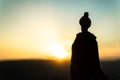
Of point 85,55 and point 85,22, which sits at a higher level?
point 85,22

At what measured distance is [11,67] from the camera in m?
146

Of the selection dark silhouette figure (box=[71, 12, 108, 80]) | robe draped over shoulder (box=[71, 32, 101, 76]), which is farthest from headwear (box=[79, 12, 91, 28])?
robe draped over shoulder (box=[71, 32, 101, 76])

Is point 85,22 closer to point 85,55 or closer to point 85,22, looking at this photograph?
point 85,22

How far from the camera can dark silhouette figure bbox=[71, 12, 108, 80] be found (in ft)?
41.2

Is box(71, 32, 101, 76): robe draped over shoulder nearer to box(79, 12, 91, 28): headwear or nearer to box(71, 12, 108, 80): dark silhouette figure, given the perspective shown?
box(71, 12, 108, 80): dark silhouette figure

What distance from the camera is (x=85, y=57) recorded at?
12.7m

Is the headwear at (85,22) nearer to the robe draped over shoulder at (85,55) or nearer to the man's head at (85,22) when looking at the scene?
the man's head at (85,22)

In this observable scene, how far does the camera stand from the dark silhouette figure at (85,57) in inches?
495

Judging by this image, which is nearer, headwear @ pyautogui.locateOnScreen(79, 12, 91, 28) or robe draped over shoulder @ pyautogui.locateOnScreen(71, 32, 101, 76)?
robe draped over shoulder @ pyautogui.locateOnScreen(71, 32, 101, 76)

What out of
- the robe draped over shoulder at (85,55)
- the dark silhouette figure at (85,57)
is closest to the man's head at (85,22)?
the dark silhouette figure at (85,57)

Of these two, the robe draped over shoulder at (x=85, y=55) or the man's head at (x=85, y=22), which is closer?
the robe draped over shoulder at (x=85, y=55)

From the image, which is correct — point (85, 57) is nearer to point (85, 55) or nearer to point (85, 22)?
point (85, 55)

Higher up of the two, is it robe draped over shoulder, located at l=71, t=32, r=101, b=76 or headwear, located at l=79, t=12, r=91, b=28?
headwear, located at l=79, t=12, r=91, b=28

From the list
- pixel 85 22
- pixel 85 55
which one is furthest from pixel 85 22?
pixel 85 55
